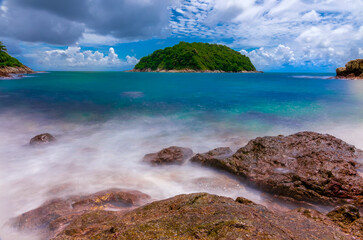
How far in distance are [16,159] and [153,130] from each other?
726 centimetres

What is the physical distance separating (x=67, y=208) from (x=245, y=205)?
436cm

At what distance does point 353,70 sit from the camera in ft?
242

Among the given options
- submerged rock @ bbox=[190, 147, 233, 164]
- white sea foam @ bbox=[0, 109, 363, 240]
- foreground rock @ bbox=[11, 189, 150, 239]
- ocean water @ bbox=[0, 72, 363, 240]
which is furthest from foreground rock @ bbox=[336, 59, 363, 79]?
foreground rock @ bbox=[11, 189, 150, 239]

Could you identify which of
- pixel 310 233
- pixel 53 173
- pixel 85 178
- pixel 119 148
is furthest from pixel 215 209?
pixel 119 148

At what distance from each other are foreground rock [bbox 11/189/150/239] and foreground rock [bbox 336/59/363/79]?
90375 millimetres

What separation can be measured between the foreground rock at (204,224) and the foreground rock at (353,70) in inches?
3536

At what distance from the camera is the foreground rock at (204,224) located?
2590 mm

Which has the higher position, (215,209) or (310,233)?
(215,209)

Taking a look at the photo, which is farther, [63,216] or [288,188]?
[288,188]

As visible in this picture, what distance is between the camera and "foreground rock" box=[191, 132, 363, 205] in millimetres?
5297

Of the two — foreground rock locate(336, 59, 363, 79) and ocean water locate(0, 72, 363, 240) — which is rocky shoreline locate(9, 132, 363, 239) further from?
foreground rock locate(336, 59, 363, 79)

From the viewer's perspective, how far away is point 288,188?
218 inches

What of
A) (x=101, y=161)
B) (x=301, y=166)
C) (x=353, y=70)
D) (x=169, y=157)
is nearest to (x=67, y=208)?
(x=101, y=161)

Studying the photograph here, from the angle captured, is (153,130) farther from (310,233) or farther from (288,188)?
(310,233)
